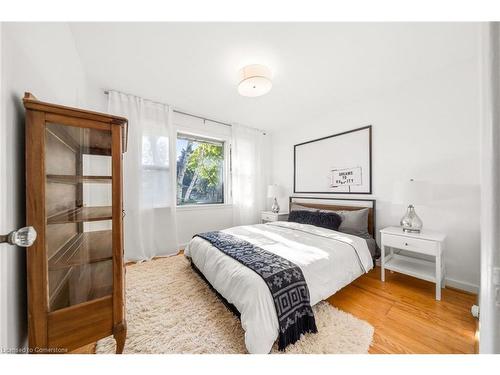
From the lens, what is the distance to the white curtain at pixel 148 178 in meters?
2.77

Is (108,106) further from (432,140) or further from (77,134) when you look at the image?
(432,140)

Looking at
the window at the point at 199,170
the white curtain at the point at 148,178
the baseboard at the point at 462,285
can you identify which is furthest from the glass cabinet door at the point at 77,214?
the baseboard at the point at 462,285

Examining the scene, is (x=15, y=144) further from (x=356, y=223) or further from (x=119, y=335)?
(x=356, y=223)

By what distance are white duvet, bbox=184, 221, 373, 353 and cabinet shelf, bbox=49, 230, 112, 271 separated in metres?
0.89

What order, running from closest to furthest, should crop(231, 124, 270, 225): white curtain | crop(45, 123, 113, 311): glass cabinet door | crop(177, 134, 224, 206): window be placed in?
1. crop(45, 123, 113, 311): glass cabinet door
2. crop(177, 134, 224, 206): window
3. crop(231, 124, 270, 225): white curtain

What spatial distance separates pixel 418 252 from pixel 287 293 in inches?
69.0

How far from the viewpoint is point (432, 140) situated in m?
2.24

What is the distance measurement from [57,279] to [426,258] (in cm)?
343

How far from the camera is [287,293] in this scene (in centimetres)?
137

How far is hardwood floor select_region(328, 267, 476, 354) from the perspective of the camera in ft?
4.39

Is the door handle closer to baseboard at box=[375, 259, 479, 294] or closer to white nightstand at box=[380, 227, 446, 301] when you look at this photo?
white nightstand at box=[380, 227, 446, 301]

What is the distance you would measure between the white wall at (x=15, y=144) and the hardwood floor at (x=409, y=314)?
735 mm

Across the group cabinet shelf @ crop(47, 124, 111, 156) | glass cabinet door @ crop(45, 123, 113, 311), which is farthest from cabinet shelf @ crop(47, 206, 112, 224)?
cabinet shelf @ crop(47, 124, 111, 156)
